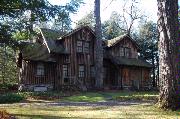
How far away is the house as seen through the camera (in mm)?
28734

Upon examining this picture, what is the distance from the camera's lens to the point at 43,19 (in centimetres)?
1474

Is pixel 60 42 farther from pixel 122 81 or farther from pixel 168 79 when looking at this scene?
pixel 168 79

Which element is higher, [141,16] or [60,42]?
[141,16]

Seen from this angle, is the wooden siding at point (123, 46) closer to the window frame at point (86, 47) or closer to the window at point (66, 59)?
the window frame at point (86, 47)

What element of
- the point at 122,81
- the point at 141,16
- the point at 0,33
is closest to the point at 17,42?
the point at 0,33

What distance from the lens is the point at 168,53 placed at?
32.5 feet

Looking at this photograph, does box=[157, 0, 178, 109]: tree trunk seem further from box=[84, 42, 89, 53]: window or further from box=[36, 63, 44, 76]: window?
box=[84, 42, 89, 53]: window

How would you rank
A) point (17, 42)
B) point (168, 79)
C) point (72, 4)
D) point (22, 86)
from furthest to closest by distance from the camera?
point (22, 86) < point (17, 42) < point (72, 4) < point (168, 79)

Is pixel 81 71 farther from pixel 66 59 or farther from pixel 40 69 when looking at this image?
pixel 40 69

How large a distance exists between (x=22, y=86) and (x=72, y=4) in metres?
15.5

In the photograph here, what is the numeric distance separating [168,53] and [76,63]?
2234cm

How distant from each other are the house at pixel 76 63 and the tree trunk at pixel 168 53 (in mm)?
17082

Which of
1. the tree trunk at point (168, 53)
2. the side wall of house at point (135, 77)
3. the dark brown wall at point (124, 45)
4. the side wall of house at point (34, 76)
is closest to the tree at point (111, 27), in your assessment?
the dark brown wall at point (124, 45)

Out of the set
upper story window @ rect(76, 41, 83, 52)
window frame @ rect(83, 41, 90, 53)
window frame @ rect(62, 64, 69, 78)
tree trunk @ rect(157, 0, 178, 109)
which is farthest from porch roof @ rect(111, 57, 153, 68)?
tree trunk @ rect(157, 0, 178, 109)
